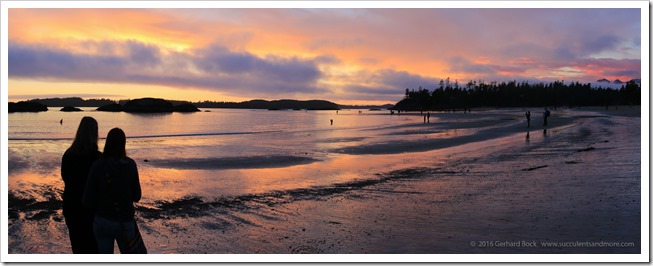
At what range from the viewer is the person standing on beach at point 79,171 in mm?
5117

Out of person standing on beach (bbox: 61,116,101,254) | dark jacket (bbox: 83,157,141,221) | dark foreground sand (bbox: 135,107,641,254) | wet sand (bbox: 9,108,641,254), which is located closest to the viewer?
dark jacket (bbox: 83,157,141,221)

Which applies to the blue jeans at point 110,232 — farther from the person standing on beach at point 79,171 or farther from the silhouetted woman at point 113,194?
the person standing on beach at point 79,171

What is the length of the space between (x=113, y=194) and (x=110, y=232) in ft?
1.63

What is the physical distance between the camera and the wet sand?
7648 mm

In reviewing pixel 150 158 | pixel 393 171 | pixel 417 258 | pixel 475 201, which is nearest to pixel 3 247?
pixel 417 258

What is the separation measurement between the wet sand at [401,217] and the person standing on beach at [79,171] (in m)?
2.58

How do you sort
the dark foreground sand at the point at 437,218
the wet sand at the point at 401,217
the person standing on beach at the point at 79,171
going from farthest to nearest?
the wet sand at the point at 401,217
the dark foreground sand at the point at 437,218
the person standing on beach at the point at 79,171

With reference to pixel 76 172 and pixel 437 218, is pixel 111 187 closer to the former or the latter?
pixel 76 172

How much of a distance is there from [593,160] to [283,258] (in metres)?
15.2

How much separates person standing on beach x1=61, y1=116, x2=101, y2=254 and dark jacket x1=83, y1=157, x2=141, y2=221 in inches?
10.8

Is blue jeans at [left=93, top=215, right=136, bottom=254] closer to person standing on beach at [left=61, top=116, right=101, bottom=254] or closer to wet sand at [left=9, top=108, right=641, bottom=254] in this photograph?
person standing on beach at [left=61, top=116, right=101, bottom=254]

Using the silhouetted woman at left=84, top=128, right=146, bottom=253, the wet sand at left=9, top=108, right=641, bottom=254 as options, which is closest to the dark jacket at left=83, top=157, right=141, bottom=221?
the silhouetted woman at left=84, top=128, right=146, bottom=253

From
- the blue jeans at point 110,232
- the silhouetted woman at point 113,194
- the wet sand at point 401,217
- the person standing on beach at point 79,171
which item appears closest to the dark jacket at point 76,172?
the person standing on beach at point 79,171

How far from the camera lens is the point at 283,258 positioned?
6.65 m
